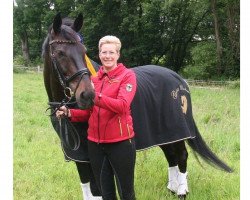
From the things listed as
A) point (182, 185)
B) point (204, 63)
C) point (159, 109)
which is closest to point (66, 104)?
point (159, 109)

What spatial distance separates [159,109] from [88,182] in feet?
3.46

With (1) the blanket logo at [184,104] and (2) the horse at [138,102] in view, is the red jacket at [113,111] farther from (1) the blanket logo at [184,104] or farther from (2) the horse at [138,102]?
(1) the blanket logo at [184,104]

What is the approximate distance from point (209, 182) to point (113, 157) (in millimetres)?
1852

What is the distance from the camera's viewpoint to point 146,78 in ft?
12.5

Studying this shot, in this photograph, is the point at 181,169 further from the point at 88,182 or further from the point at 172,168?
the point at 88,182

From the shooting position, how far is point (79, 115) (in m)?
2.93

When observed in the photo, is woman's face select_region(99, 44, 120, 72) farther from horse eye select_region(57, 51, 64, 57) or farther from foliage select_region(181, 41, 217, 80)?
foliage select_region(181, 41, 217, 80)

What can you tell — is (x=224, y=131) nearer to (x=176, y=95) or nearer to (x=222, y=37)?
(x=176, y=95)

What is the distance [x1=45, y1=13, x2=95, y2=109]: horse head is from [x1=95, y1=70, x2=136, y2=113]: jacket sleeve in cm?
11

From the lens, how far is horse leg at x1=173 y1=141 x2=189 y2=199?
3996 millimetres

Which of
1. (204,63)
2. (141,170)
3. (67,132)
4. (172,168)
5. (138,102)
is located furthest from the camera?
(204,63)

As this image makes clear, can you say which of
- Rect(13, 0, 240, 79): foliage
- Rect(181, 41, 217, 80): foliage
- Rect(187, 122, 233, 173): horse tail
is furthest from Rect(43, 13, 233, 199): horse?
Rect(13, 0, 240, 79): foliage
